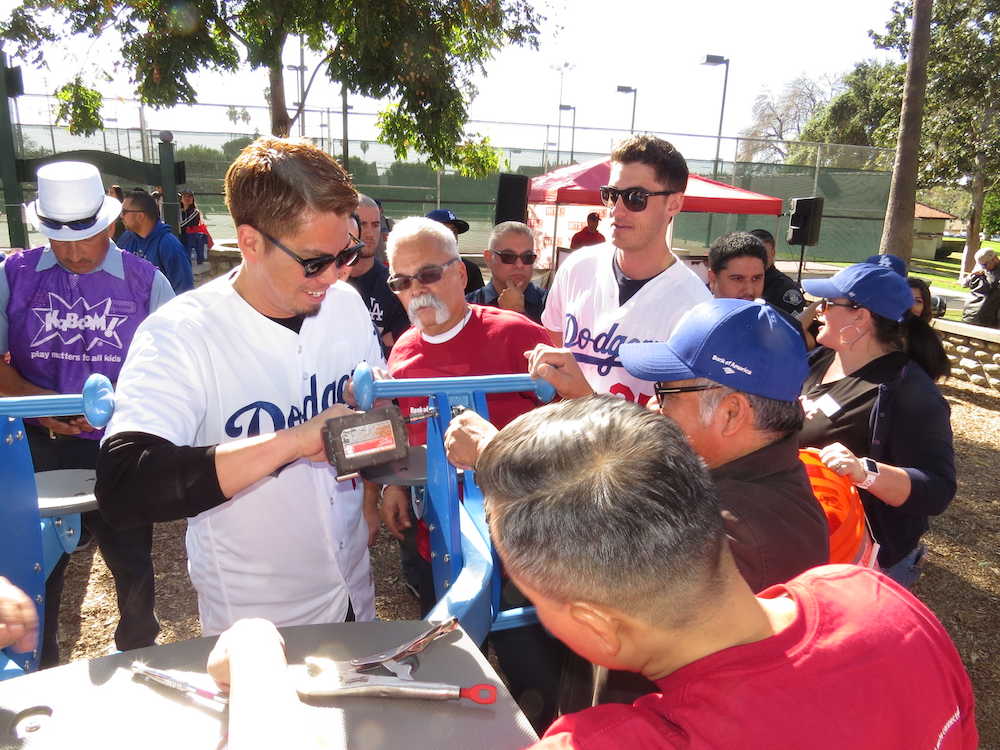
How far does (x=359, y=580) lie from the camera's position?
6.97 ft

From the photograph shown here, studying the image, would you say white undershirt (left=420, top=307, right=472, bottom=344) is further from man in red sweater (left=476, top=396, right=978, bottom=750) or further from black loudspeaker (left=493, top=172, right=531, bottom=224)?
black loudspeaker (left=493, top=172, right=531, bottom=224)

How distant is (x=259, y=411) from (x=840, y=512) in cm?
163

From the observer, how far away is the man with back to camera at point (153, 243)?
234 inches

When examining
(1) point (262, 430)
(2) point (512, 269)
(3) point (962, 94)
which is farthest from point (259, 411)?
(3) point (962, 94)

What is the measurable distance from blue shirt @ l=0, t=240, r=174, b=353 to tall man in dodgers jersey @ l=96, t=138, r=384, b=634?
1.66 metres

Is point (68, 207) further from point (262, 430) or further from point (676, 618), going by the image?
point (676, 618)

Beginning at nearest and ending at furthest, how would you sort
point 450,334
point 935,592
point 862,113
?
1. point 450,334
2. point 935,592
3. point 862,113

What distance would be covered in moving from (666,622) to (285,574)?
1.35 meters

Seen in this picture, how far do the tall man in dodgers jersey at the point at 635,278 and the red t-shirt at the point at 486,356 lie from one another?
236 millimetres

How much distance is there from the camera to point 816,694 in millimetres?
797

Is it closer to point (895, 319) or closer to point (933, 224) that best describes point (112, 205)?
point (895, 319)

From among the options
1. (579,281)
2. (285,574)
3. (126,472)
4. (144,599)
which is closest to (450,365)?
(579,281)

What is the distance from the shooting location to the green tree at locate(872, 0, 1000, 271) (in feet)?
73.5

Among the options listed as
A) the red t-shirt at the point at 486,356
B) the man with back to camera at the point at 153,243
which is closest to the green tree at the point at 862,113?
the man with back to camera at the point at 153,243
